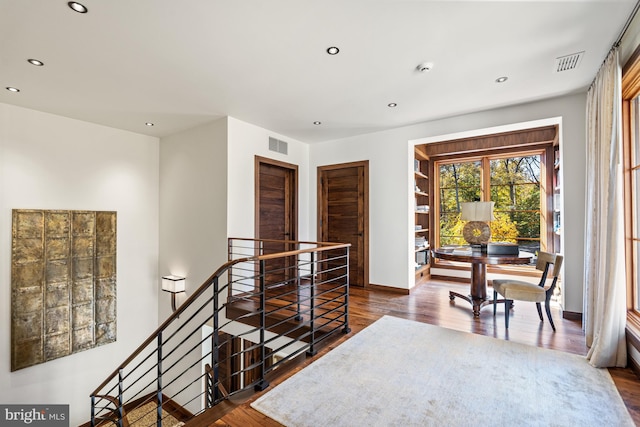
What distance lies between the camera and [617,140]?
7.21ft

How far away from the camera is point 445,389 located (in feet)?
6.38

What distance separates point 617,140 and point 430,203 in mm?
3487

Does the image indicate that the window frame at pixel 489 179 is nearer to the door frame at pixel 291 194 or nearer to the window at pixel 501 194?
the window at pixel 501 194

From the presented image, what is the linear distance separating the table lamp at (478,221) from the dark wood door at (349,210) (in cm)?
153

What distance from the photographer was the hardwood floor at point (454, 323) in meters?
1.82

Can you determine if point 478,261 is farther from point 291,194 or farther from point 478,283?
point 291,194

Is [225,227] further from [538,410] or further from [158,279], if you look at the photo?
[538,410]

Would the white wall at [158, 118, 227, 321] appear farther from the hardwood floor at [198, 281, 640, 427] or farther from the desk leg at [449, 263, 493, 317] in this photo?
the desk leg at [449, 263, 493, 317]

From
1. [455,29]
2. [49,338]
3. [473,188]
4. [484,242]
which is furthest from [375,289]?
[49,338]

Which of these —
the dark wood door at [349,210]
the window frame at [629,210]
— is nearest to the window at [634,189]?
the window frame at [629,210]

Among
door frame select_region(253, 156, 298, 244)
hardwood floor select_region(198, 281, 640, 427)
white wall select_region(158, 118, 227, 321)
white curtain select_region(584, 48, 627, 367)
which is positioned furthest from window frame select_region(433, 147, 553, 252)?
white wall select_region(158, 118, 227, 321)

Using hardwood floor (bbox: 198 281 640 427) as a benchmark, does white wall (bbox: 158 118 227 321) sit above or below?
above

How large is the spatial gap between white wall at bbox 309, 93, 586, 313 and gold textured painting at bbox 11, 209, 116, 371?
133 inches

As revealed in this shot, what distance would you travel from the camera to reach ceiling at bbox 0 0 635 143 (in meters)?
1.91
